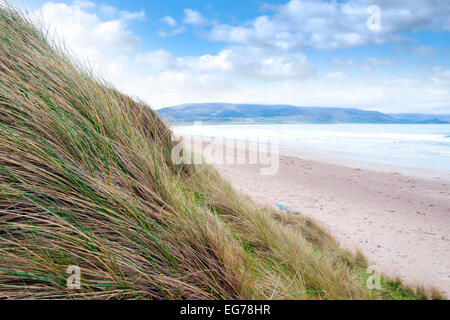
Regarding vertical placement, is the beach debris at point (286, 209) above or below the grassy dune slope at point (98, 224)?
below

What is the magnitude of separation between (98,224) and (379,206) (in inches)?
259

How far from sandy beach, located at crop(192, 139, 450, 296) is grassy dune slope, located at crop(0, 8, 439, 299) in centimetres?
121

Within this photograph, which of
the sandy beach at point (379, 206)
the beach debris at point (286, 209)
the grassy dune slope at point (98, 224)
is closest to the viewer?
the grassy dune slope at point (98, 224)

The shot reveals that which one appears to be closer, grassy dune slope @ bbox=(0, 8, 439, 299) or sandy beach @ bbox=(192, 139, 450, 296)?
grassy dune slope @ bbox=(0, 8, 439, 299)

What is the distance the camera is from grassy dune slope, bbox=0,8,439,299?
4.09 feet

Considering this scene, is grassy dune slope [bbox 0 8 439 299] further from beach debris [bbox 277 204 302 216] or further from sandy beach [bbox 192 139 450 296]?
beach debris [bbox 277 204 302 216]

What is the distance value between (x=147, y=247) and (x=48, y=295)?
19.8 inches

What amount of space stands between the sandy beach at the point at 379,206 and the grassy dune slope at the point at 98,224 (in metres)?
1.21

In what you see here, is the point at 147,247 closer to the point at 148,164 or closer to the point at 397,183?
the point at 148,164

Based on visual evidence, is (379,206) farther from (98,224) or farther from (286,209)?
(98,224)

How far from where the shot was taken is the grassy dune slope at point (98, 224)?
125cm

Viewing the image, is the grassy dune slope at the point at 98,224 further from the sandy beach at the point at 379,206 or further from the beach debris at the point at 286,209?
the beach debris at the point at 286,209

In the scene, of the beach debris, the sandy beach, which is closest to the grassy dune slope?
the sandy beach

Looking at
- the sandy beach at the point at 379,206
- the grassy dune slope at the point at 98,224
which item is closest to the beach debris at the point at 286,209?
the sandy beach at the point at 379,206
